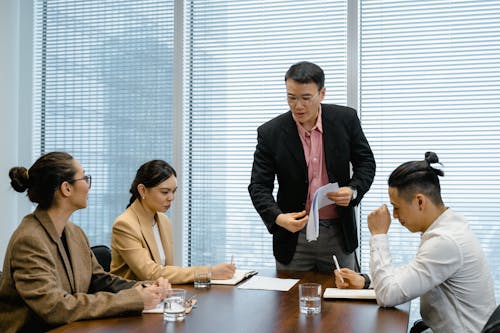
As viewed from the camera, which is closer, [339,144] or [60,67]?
[339,144]

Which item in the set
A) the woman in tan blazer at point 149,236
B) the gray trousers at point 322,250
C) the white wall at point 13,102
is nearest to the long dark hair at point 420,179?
the gray trousers at point 322,250

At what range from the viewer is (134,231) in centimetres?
262

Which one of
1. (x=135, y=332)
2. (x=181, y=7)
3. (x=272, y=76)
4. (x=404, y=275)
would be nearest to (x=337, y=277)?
(x=404, y=275)

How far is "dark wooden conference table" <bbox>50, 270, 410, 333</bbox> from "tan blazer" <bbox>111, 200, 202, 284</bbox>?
0.88ft

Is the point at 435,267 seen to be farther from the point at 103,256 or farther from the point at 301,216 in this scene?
the point at 103,256

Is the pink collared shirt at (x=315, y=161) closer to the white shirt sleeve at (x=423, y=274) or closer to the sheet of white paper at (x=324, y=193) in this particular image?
the sheet of white paper at (x=324, y=193)

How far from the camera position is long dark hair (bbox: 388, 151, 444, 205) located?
2152 mm

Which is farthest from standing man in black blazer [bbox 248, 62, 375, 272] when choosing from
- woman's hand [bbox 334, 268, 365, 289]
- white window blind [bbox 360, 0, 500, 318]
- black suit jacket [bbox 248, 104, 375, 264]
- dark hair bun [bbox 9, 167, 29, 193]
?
dark hair bun [bbox 9, 167, 29, 193]

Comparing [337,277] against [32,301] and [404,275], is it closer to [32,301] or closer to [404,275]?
[404,275]

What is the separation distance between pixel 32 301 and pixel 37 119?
3149 millimetres

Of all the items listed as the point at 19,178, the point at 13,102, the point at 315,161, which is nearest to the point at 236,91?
the point at 315,161

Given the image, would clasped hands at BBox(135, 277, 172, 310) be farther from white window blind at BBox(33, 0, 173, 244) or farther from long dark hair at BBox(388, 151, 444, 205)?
white window blind at BBox(33, 0, 173, 244)

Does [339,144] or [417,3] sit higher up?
[417,3]

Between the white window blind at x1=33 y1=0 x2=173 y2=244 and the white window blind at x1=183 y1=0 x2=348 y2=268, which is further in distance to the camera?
the white window blind at x1=33 y1=0 x2=173 y2=244
